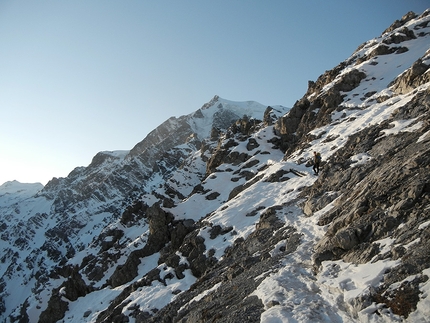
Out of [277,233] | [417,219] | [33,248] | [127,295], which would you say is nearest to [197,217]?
[127,295]

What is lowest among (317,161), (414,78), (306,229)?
(306,229)

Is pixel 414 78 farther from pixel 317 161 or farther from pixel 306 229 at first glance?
pixel 306 229

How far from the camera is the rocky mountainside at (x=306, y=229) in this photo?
34.5ft

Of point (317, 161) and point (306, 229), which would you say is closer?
point (306, 229)

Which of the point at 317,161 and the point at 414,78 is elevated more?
the point at 414,78

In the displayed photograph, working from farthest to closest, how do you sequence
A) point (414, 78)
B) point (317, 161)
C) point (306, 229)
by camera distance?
point (414, 78) → point (317, 161) → point (306, 229)

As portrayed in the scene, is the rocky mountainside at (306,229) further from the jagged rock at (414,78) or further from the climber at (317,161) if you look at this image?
the climber at (317,161)

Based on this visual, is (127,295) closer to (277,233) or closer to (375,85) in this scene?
(277,233)

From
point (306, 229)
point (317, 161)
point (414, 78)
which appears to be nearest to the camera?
point (306, 229)

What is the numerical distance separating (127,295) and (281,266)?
86.6 ft

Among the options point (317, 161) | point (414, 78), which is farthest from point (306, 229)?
point (414, 78)

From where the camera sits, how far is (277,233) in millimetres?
21297

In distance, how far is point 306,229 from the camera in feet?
60.8

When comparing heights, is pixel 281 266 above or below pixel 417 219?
below
